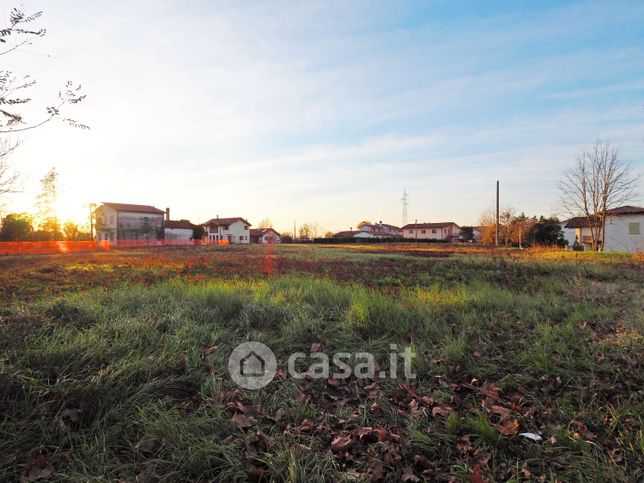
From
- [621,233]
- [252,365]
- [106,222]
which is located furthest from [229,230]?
[252,365]

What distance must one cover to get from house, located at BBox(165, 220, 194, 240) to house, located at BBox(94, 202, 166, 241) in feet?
23.4

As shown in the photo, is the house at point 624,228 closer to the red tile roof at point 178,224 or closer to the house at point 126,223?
the house at point 126,223

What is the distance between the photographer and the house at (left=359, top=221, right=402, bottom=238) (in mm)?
104213

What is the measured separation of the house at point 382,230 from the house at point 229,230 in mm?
38553

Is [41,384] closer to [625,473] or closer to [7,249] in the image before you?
[625,473]

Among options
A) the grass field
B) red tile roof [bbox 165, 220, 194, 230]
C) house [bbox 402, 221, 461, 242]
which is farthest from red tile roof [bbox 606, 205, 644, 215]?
red tile roof [bbox 165, 220, 194, 230]

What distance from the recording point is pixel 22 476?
2.29 m

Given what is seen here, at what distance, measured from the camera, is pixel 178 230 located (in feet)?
232

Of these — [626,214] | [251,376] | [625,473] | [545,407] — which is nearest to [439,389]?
[545,407]

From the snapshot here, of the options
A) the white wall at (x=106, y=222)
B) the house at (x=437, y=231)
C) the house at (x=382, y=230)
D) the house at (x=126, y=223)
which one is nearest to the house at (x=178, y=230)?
the house at (x=126, y=223)

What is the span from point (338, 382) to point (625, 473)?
2.40m

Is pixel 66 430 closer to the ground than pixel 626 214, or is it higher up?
closer to the ground

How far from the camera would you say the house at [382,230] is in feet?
342

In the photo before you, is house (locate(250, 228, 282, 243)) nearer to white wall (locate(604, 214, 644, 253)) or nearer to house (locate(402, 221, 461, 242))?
house (locate(402, 221, 461, 242))
